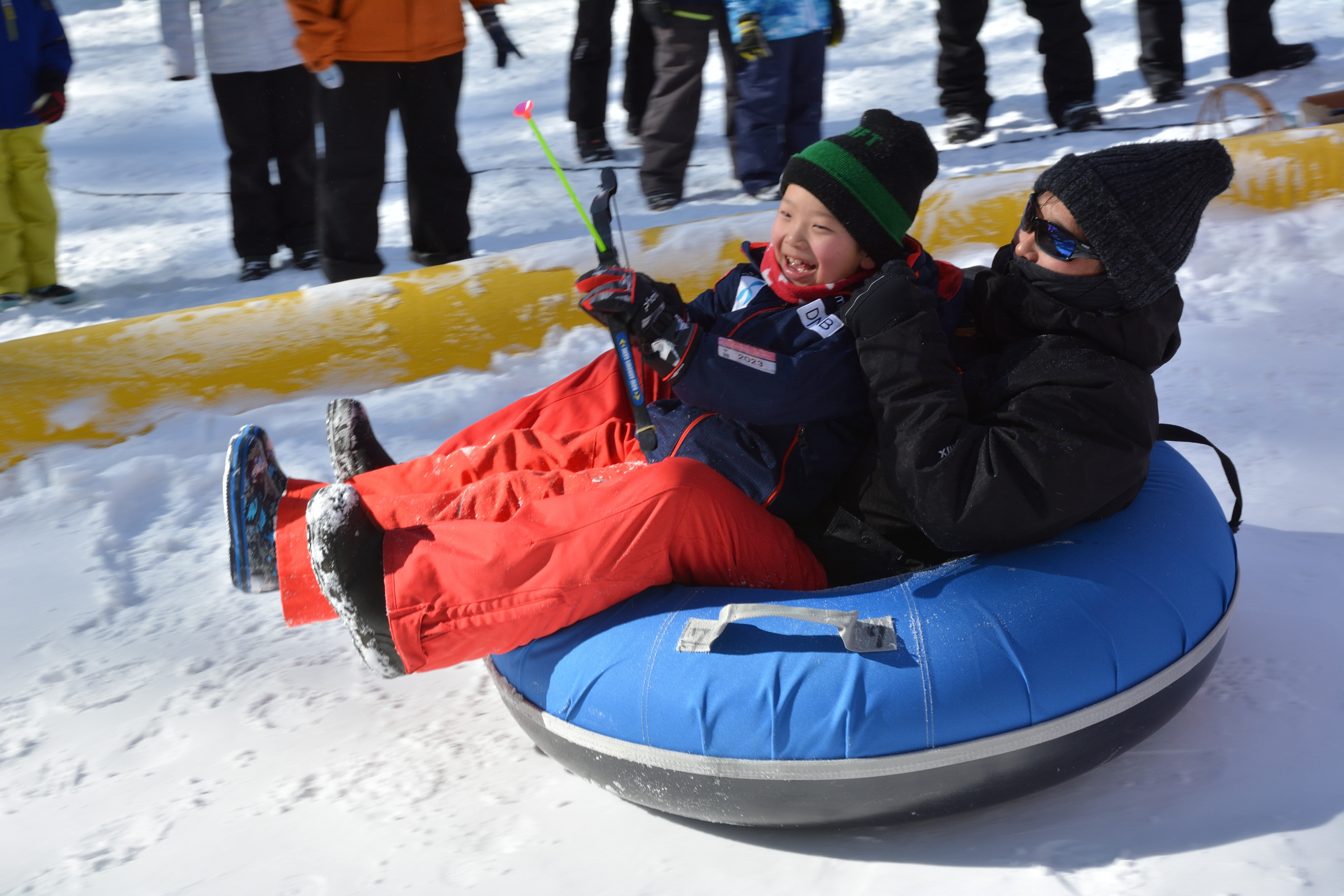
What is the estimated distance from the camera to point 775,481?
174 centimetres

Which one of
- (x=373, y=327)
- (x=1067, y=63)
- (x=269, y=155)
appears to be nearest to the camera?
(x=373, y=327)

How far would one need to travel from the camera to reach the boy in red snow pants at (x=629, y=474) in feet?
5.09

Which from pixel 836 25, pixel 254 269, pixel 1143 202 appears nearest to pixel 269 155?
pixel 254 269

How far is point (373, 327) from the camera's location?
3.13m

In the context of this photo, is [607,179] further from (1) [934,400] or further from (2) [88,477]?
(2) [88,477]

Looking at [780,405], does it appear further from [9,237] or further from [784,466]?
[9,237]

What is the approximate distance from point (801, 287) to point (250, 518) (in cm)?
98

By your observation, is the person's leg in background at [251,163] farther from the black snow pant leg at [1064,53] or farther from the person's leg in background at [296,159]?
the black snow pant leg at [1064,53]

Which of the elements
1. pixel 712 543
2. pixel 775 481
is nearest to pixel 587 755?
pixel 712 543

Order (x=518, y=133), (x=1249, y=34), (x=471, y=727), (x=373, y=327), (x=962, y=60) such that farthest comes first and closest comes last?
(x=518, y=133)
(x=1249, y=34)
(x=962, y=60)
(x=373, y=327)
(x=471, y=727)

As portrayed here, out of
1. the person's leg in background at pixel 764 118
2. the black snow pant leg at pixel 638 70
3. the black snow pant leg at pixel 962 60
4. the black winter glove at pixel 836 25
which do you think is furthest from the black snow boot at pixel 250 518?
the black snow pant leg at pixel 962 60

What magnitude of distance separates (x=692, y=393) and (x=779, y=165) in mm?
2837

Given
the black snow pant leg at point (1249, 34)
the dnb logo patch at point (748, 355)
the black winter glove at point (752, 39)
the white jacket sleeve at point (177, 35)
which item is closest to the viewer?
the dnb logo patch at point (748, 355)

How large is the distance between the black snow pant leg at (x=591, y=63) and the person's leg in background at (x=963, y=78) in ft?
4.82
